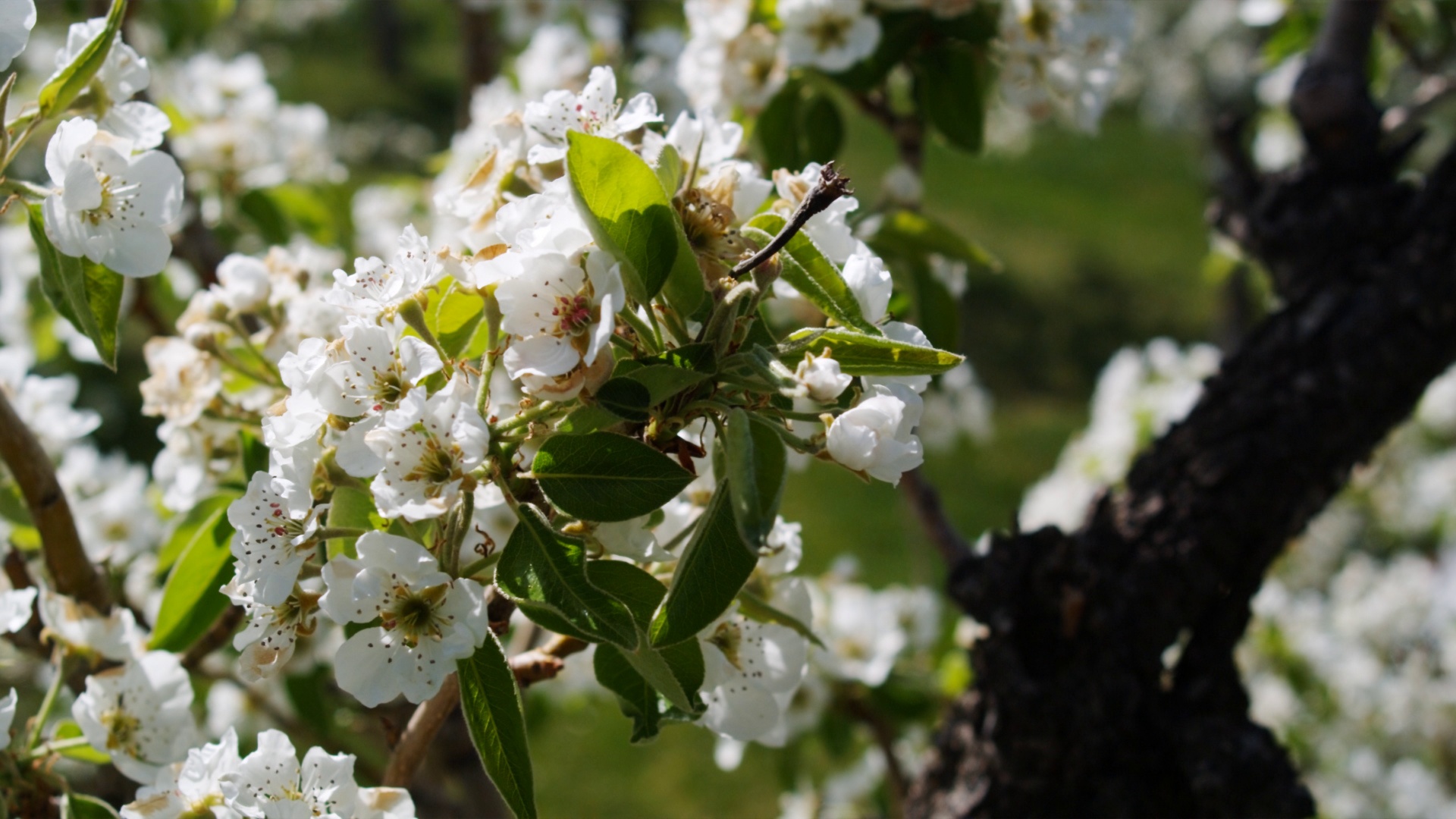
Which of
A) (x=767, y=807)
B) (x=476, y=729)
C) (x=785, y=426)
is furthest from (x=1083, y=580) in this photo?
(x=767, y=807)

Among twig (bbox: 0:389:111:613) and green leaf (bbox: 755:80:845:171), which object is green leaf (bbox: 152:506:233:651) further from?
green leaf (bbox: 755:80:845:171)

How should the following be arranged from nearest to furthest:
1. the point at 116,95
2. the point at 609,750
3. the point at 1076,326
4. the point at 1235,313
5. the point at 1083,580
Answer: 1. the point at 116,95
2. the point at 1083,580
3. the point at 1235,313
4. the point at 609,750
5. the point at 1076,326

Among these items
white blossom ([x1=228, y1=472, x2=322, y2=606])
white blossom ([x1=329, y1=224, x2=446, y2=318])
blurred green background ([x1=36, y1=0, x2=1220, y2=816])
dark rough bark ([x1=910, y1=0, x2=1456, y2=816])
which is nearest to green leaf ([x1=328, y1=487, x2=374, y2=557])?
white blossom ([x1=228, y1=472, x2=322, y2=606])

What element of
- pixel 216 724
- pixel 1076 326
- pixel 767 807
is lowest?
pixel 216 724

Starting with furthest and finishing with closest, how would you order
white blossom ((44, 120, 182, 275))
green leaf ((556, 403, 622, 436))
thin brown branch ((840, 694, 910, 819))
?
thin brown branch ((840, 694, 910, 819)) < white blossom ((44, 120, 182, 275)) < green leaf ((556, 403, 622, 436))

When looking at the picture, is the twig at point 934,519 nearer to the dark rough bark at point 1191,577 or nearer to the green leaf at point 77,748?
the dark rough bark at point 1191,577

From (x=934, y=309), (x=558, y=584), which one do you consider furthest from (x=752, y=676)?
(x=934, y=309)

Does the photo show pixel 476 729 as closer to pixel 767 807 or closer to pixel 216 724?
pixel 216 724
